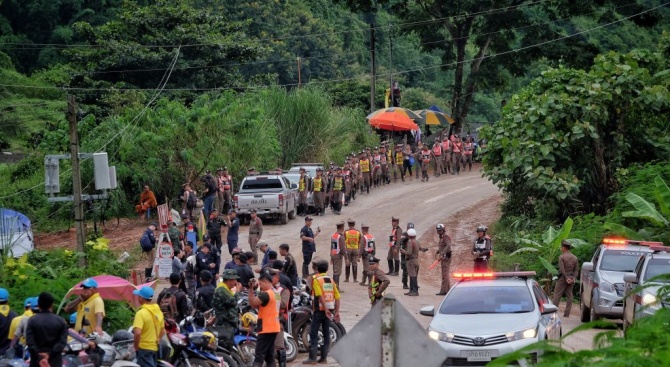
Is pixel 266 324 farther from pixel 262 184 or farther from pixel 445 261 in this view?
pixel 262 184

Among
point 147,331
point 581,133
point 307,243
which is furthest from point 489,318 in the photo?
point 581,133

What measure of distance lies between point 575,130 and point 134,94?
2330 cm

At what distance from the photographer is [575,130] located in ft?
109

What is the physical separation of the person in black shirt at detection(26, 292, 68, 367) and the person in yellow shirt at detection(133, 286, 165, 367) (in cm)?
115

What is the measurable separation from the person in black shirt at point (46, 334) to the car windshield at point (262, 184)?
23485mm

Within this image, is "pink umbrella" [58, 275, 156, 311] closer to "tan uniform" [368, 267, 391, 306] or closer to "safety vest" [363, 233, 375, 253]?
"tan uniform" [368, 267, 391, 306]

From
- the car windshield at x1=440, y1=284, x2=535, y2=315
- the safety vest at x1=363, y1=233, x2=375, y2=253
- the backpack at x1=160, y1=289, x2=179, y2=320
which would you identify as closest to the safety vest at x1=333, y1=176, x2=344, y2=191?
the safety vest at x1=363, y1=233, x2=375, y2=253

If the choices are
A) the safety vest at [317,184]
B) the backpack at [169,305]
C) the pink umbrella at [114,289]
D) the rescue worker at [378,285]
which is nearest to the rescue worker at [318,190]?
the safety vest at [317,184]

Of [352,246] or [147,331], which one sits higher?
[147,331]

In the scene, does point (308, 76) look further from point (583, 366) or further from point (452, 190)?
point (583, 366)

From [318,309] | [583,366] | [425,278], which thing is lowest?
[425,278]

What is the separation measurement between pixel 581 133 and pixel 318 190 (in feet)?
34.4

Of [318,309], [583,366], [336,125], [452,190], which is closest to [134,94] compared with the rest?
[336,125]

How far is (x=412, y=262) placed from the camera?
26875 mm
